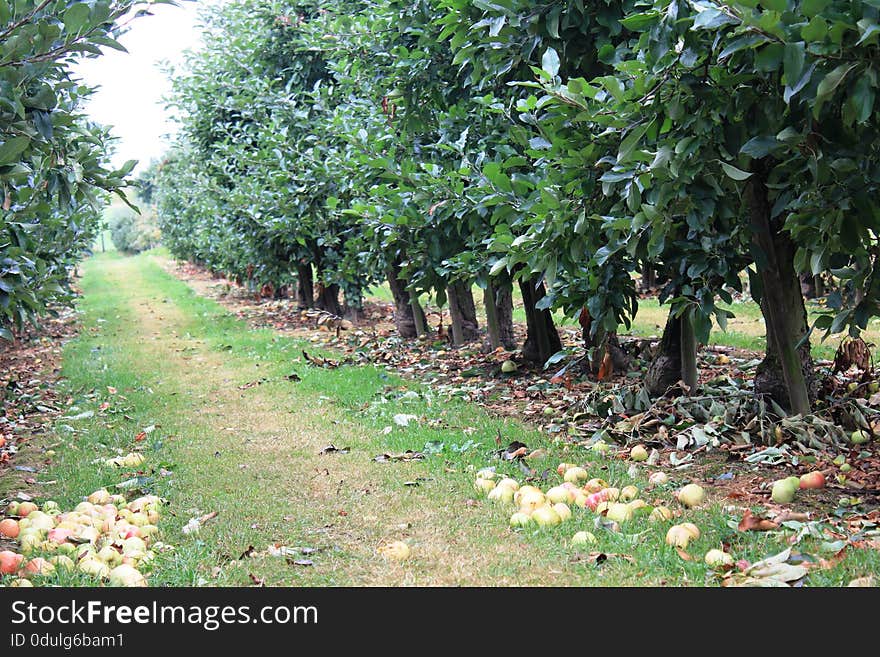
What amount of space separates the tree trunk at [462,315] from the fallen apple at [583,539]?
6.88m

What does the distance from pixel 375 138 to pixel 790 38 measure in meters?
6.70

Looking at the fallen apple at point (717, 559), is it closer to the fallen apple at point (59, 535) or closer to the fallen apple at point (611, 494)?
the fallen apple at point (611, 494)

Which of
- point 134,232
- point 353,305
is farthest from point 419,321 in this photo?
point 134,232

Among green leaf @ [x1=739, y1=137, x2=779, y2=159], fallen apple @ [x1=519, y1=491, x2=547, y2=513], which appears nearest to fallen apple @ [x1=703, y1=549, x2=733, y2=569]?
fallen apple @ [x1=519, y1=491, x2=547, y2=513]

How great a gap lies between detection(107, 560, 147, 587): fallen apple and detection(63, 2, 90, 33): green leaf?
2.37 m

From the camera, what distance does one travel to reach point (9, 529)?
436 centimetres

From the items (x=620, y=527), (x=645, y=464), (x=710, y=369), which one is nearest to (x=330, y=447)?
(x=645, y=464)

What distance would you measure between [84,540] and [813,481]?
12.6 ft

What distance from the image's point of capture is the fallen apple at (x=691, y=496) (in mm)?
4508

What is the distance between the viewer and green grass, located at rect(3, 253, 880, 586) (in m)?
3.77

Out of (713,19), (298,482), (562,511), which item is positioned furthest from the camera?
(298,482)

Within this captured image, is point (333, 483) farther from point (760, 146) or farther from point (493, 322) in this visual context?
point (493, 322)

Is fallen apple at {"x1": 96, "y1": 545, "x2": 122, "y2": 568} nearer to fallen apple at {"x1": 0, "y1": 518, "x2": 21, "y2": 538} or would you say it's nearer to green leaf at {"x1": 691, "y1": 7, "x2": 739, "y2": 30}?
fallen apple at {"x1": 0, "y1": 518, "x2": 21, "y2": 538}

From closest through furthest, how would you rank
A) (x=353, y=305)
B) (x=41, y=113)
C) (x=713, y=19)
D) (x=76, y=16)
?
(x=713, y=19) → (x=76, y=16) → (x=41, y=113) → (x=353, y=305)
